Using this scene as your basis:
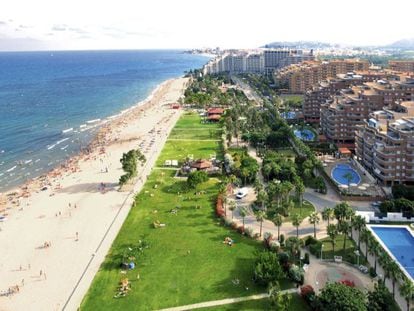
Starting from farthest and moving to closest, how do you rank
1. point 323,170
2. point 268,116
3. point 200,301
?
point 268,116, point 323,170, point 200,301

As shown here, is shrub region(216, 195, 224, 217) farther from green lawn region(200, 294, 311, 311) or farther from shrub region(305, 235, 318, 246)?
green lawn region(200, 294, 311, 311)

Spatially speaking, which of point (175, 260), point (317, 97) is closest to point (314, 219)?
point (175, 260)

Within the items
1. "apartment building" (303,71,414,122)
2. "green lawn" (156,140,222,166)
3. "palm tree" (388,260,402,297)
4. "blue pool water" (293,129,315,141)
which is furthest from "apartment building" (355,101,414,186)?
"green lawn" (156,140,222,166)

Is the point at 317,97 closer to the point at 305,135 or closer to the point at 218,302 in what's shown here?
the point at 305,135

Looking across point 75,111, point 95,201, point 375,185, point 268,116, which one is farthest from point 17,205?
→ point 75,111

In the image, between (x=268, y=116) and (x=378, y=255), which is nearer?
(x=378, y=255)

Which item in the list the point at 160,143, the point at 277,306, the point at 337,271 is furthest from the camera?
the point at 160,143

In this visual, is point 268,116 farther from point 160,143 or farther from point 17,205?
point 17,205

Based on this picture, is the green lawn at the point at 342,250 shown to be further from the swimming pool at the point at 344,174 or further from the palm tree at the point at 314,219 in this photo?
the swimming pool at the point at 344,174
